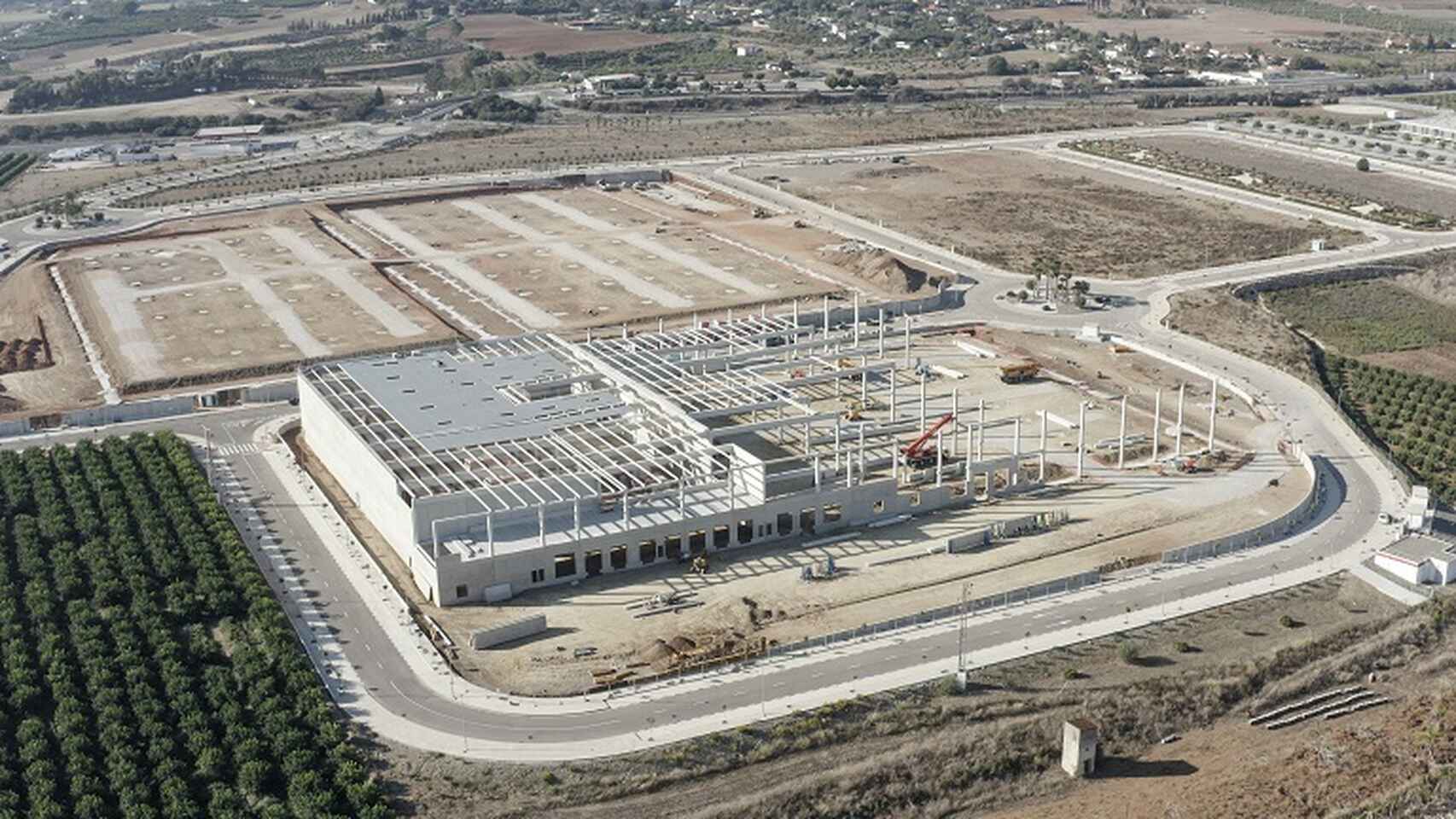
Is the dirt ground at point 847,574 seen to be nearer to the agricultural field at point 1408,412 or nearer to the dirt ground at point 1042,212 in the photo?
the agricultural field at point 1408,412

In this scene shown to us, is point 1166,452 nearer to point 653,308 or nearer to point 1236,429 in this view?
point 1236,429

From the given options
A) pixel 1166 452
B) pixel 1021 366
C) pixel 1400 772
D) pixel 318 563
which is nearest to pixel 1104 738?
pixel 1400 772

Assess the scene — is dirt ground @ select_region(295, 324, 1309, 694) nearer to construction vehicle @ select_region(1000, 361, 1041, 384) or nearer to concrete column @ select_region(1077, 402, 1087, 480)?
concrete column @ select_region(1077, 402, 1087, 480)

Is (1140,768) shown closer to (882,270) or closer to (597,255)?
(882,270)

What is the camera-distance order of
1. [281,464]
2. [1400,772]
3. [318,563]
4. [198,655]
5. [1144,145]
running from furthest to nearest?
1. [1144,145]
2. [281,464]
3. [318,563]
4. [198,655]
5. [1400,772]

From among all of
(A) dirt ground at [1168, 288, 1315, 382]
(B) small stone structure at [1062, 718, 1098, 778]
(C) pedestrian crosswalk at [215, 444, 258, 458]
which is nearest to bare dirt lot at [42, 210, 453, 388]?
(C) pedestrian crosswalk at [215, 444, 258, 458]

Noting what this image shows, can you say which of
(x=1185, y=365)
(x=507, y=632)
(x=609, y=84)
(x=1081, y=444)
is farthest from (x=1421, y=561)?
(x=609, y=84)
